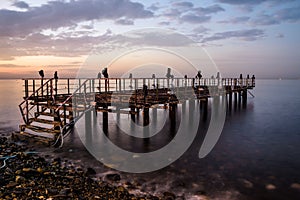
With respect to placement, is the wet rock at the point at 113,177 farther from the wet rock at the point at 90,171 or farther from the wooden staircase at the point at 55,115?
the wooden staircase at the point at 55,115

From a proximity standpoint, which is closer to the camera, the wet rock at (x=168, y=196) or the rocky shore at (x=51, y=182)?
the rocky shore at (x=51, y=182)

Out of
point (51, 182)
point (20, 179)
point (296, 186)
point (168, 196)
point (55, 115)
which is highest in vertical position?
point (55, 115)

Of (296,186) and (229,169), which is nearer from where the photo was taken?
(296,186)

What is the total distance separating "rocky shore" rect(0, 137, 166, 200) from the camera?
8.66 metres

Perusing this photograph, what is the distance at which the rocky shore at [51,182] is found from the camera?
28.4 ft

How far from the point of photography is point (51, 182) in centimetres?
976

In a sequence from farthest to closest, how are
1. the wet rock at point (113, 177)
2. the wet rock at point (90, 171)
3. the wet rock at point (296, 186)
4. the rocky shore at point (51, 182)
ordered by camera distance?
the wet rock at point (90, 171), the wet rock at point (113, 177), the wet rock at point (296, 186), the rocky shore at point (51, 182)

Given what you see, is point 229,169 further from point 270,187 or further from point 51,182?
point 51,182

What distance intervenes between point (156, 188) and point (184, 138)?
941 centimetres

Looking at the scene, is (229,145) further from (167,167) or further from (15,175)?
(15,175)

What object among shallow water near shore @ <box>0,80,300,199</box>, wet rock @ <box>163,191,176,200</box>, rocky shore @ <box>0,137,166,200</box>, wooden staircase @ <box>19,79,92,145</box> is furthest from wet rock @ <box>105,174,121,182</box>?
wooden staircase @ <box>19,79,92,145</box>

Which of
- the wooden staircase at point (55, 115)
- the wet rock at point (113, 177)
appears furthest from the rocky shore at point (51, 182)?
the wooden staircase at point (55, 115)

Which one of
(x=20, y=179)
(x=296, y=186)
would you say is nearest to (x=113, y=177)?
(x=20, y=179)

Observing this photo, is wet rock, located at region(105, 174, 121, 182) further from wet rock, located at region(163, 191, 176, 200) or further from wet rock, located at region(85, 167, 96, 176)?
wet rock, located at region(163, 191, 176, 200)
